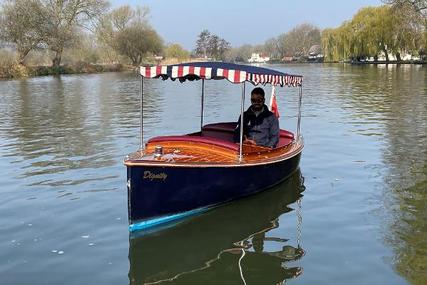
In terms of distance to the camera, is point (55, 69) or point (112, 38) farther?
point (112, 38)

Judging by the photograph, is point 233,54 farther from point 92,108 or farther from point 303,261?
point 303,261

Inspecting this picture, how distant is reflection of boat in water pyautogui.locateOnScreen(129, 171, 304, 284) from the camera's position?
6.34 metres

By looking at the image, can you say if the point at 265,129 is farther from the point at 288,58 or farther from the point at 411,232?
the point at 288,58

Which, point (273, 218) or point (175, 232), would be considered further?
point (273, 218)

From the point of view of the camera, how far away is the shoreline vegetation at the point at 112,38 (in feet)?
190

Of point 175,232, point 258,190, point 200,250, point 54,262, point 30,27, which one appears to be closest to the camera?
point 54,262

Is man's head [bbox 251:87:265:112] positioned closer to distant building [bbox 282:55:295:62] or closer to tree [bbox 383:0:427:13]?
tree [bbox 383:0:427:13]

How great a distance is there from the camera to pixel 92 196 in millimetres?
9633

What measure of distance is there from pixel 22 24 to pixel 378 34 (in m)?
52.2

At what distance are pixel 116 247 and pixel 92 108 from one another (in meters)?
19.1

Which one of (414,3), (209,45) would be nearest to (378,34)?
(414,3)

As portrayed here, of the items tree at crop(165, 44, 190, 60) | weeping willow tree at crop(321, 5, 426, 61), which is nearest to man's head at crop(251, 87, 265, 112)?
weeping willow tree at crop(321, 5, 426, 61)

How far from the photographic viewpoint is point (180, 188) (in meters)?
7.84

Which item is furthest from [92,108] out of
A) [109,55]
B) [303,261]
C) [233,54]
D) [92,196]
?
[233,54]
